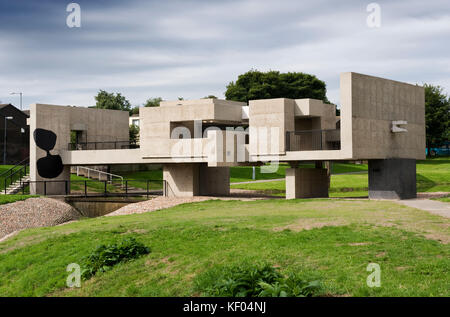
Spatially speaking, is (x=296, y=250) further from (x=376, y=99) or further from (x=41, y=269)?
(x=376, y=99)

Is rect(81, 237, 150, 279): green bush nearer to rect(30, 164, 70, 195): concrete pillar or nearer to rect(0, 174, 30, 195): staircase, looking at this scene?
rect(30, 164, 70, 195): concrete pillar

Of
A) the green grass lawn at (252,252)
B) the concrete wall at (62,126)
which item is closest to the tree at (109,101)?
the concrete wall at (62,126)

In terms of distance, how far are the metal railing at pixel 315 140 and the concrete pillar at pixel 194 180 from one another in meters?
6.62

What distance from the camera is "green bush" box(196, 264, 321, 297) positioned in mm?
10258

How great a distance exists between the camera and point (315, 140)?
34.7 metres

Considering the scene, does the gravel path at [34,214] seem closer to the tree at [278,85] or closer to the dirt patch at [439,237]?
the dirt patch at [439,237]

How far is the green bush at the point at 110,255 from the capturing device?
14.4m

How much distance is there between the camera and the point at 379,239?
14109 millimetres

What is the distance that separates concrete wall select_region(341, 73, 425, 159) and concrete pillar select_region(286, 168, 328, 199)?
13.7 feet

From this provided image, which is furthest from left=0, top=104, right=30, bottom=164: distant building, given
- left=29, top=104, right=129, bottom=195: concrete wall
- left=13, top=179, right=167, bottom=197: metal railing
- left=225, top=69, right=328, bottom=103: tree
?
left=225, top=69, right=328, bottom=103: tree

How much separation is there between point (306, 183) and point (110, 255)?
19348mm
